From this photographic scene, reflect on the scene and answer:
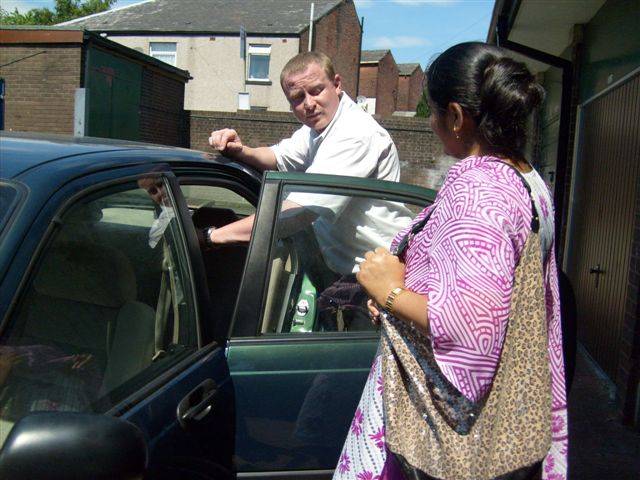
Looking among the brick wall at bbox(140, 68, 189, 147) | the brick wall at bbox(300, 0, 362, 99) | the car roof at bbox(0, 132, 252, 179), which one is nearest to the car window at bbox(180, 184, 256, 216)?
the car roof at bbox(0, 132, 252, 179)

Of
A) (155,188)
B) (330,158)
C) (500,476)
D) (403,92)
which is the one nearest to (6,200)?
(155,188)

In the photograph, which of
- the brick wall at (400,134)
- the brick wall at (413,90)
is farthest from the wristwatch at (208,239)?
the brick wall at (413,90)

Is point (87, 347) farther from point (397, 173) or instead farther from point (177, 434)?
point (397, 173)

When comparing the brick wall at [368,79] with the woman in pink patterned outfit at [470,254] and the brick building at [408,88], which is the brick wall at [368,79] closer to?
the brick building at [408,88]

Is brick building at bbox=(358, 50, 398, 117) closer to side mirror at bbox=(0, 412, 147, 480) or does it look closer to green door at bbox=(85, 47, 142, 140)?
green door at bbox=(85, 47, 142, 140)

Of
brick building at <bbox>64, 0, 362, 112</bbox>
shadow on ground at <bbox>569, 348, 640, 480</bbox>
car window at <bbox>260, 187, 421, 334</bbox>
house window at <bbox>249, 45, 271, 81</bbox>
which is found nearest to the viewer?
car window at <bbox>260, 187, 421, 334</bbox>

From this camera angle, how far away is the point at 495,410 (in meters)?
1.51

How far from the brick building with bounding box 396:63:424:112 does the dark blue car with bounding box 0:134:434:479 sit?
5105cm

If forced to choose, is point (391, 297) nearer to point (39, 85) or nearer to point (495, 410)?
point (495, 410)

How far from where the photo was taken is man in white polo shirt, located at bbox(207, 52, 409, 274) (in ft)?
8.47

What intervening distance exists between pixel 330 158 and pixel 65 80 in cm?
1332

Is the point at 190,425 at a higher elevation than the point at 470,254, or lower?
lower

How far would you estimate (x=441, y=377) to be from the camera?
152cm

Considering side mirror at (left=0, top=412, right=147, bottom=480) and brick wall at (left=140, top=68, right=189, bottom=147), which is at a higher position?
brick wall at (left=140, top=68, right=189, bottom=147)
